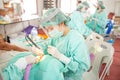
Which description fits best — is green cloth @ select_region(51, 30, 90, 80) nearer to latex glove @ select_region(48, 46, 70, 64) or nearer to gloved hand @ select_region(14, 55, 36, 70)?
latex glove @ select_region(48, 46, 70, 64)

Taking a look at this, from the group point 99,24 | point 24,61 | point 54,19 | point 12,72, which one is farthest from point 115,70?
point 12,72

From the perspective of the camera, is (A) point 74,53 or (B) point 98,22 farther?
(B) point 98,22

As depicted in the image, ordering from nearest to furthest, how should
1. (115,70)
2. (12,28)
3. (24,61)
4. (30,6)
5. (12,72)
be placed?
(12,72)
(24,61)
(12,28)
(30,6)
(115,70)

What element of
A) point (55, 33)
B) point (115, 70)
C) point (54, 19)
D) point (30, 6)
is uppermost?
point (30, 6)

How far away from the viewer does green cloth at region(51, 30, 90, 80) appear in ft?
4.04

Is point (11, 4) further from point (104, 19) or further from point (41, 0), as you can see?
point (104, 19)

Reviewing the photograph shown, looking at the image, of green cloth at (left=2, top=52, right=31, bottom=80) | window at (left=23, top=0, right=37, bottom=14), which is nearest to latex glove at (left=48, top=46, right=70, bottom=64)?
green cloth at (left=2, top=52, right=31, bottom=80)

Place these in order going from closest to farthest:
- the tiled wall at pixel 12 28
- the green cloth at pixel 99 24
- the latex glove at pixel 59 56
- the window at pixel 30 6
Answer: the latex glove at pixel 59 56 → the tiled wall at pixel 12 28 → the window at pixel 30 6 → the green cloth at pixel 99 24

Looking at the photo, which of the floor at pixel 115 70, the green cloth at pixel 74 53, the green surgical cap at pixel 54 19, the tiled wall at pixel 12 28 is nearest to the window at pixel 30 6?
the tiled wall at pixel 12 28

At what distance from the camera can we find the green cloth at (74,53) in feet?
4.04

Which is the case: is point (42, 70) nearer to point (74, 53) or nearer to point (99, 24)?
point (74, 53)

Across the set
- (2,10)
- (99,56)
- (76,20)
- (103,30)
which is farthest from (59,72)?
(103,30)

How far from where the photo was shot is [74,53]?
125 centimetres

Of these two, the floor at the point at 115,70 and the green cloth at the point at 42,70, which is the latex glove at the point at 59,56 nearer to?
the green cloth at the point at 42,70
